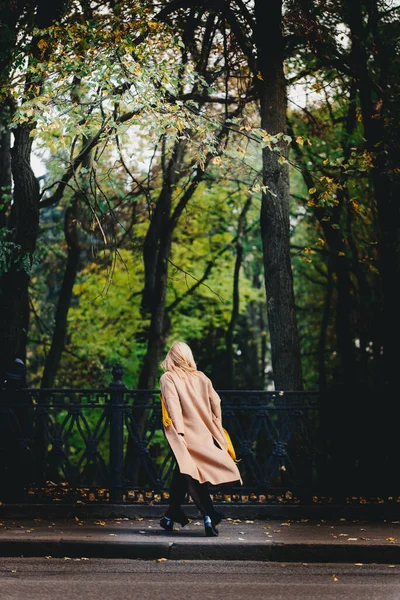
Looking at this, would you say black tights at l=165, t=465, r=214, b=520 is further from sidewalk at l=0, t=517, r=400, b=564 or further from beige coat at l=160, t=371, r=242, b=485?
sidewalk at l=0, t=517, r=400, b=564

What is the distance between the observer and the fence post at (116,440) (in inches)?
409

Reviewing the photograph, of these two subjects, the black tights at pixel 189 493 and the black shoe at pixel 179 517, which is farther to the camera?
the black shoe at pixel 179 517

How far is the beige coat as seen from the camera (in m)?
8.69

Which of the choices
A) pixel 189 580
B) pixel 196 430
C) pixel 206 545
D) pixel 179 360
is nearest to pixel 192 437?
pixel 196 430

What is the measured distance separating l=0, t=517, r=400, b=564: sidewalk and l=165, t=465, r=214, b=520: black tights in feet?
0.81

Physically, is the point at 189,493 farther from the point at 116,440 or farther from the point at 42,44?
the point at 42,44

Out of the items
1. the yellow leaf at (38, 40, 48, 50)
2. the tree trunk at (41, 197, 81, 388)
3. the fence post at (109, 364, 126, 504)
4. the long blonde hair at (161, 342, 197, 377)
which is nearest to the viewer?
the long blonde hair at (161, 342, 197, 377)

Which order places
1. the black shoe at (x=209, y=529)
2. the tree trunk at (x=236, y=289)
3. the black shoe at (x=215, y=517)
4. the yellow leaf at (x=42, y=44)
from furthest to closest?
1. the tree trunk at (x=236, y=289)
2. the yellow leaf at (x=42, y=44)
3. the black shoe at (x=215, y=517)
4. the black shoe at (x=209, y=529)

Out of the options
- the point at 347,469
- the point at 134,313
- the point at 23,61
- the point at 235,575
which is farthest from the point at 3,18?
the point at 134,313

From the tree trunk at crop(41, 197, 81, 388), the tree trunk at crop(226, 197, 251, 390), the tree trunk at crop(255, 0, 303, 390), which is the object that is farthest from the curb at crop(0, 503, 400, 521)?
the tree trunk at crop(226, 197, 251, 390)

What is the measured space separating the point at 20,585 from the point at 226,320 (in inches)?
942

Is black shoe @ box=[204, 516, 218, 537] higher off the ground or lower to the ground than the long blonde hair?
lower

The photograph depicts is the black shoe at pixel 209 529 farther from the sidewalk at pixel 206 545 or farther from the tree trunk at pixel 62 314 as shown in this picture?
the tree trunk at pixel 62 314

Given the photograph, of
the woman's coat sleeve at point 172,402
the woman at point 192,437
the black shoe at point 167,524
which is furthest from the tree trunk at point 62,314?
the black shoe at point 167,524
